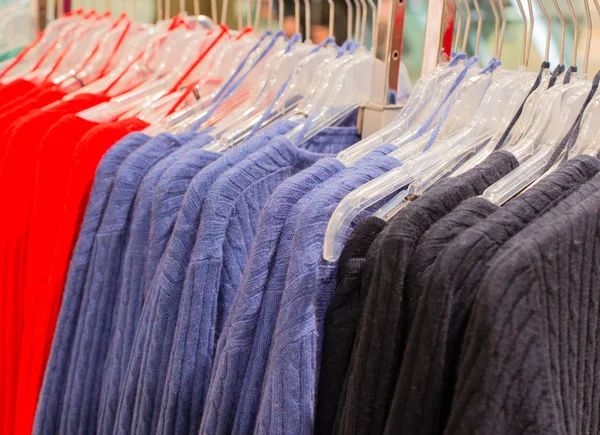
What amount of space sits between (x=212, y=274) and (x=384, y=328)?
0.77 ft

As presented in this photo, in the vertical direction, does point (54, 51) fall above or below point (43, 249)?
above

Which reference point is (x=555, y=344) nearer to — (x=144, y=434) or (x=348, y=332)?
(x=348, y=332)

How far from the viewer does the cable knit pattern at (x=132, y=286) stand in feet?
2.47

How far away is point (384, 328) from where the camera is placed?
47 cm

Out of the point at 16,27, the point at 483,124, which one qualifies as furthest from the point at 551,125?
the point at 16,27

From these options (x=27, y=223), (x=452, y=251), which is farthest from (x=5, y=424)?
(x=452, y=251)

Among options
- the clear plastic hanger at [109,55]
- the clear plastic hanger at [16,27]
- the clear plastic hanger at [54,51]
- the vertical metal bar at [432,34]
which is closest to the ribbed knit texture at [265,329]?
the vertical metal bar at [432,34]

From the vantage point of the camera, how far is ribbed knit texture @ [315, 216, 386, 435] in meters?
0.54

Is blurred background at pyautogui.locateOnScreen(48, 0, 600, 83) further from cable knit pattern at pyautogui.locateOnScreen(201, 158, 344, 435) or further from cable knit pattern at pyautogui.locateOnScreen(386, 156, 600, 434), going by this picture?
cable knit pattern at pyautogui.locateOnScreen(386, 156, 600, 434)

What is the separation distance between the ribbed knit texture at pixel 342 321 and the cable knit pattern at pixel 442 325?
0.10 metres

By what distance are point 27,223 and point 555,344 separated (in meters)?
0.70

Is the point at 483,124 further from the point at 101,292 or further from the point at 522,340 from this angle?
the point at 101,292

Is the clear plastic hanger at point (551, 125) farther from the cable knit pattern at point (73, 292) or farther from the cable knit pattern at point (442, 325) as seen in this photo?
the cable knit pattern at point (73, 292)

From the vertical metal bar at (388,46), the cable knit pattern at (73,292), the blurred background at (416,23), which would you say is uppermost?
the blurred background at (416,23)
